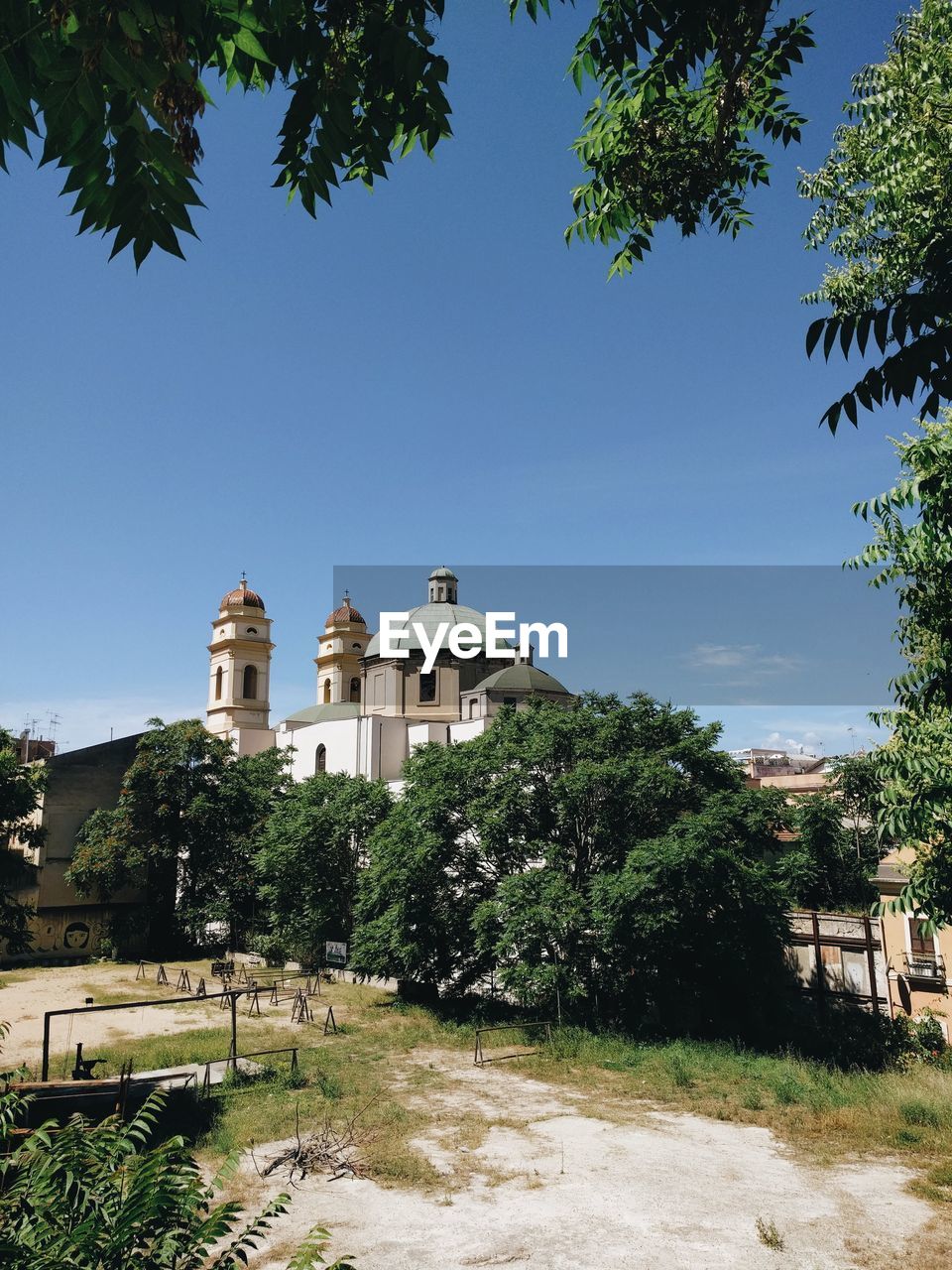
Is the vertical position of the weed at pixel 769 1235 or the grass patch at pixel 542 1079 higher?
the weed at pixel 769 1235

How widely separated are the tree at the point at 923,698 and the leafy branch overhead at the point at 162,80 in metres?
5.83

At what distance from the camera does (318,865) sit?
1044 inches

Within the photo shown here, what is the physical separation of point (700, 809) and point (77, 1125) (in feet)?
59.1

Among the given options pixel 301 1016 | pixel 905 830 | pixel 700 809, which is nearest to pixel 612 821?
pixel 700 809

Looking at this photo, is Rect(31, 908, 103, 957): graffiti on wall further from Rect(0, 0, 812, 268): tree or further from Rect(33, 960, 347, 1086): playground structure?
Rect(0, 0, 812, 268): tree

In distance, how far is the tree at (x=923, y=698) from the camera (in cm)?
770

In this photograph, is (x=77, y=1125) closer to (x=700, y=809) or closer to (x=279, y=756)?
(x=700, y=809)

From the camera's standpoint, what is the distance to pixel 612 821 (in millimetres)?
20578

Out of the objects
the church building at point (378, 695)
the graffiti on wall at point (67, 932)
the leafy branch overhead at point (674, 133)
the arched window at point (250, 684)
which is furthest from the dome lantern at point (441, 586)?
the leafy branch overhead at point (674, 133)

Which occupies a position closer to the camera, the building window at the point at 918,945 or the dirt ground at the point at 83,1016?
the dirt ground at the point at 83,1016

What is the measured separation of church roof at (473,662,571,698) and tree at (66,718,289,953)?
39.5ft

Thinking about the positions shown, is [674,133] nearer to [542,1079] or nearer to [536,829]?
[542,1079]

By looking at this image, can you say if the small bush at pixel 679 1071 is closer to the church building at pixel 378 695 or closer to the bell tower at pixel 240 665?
the church building at pixel 378 695

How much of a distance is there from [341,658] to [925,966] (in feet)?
141
